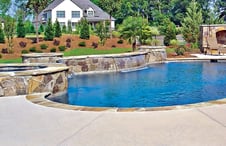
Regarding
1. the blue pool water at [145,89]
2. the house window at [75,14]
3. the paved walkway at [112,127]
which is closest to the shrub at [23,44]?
the blue pool water at [145,89]

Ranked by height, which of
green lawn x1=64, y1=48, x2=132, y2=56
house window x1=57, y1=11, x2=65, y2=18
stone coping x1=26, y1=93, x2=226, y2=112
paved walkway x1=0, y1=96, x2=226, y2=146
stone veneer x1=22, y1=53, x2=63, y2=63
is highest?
house window x1=57, y1=11, x2=65, y2=18

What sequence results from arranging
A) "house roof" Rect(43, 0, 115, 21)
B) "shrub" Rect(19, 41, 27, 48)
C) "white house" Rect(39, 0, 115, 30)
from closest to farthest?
"shrub" Rect(19, 41, 27, 48)
"white house" Rect(39, 0, 115, 30)
"house roof" Rect(43, 0, 115, 21)

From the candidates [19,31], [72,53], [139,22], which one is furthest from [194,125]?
[19,31]

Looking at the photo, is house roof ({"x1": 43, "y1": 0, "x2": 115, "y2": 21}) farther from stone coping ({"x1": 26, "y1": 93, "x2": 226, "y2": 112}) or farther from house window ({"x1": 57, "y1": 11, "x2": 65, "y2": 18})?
stone coping ({"x1": 26, "y1": 93, "x2": 226, "y2": 112})

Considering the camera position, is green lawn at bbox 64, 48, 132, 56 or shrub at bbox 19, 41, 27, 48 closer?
green lawn at bbox 64, 48, 132, 56

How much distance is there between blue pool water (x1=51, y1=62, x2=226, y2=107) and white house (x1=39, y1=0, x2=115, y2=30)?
1315 inches

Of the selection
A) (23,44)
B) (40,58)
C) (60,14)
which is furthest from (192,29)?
(60,14)

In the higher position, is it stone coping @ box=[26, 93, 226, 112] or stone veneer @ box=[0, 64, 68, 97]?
stone veneer @ box=[0, 64, 68, 97]

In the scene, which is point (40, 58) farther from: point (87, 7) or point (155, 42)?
point (87, 7)

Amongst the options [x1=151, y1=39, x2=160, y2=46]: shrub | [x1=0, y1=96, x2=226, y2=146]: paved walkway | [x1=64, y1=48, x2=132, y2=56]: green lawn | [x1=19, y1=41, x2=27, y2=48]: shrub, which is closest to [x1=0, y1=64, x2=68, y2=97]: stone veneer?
[x1=0, y1=96, x2=226, y2=146]: paved walkway

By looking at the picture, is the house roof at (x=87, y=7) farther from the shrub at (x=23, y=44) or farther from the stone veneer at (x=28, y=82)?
the stone veneer at (x=28, y=82)

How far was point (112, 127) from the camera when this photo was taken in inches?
194

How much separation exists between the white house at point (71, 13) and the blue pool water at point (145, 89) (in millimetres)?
33392

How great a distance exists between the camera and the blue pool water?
8789mm
